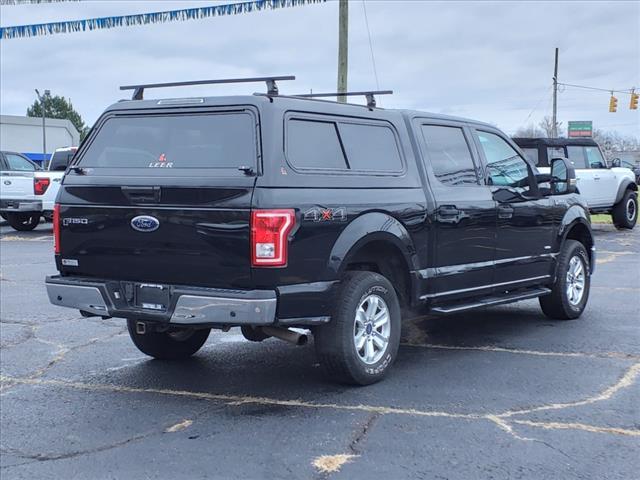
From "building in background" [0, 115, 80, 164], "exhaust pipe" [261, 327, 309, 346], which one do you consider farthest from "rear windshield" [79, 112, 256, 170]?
"building in background" [0, 115, 80, 164]

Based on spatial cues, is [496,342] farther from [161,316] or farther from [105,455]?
Result: [105,455]

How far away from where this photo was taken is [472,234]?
655cm

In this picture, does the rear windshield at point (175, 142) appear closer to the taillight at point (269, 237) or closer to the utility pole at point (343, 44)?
the taillight at point (269, 237)

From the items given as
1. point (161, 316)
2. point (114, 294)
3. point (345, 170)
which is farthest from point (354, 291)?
point (114, 294)

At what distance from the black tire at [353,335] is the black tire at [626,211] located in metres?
14.0

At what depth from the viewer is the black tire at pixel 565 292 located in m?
7.82

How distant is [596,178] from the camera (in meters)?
17.1

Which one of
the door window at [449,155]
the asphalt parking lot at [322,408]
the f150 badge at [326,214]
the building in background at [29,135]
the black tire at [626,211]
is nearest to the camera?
the asphalt parking lot at [322,408]

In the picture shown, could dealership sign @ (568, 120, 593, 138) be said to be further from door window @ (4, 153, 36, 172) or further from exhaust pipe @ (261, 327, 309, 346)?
exhaust pipe @ (261, 327, 309, 346)

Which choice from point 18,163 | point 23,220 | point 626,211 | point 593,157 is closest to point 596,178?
point 593,157

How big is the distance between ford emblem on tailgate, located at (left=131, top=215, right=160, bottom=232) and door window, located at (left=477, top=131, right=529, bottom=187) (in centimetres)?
323

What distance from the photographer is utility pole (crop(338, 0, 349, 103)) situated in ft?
65.3

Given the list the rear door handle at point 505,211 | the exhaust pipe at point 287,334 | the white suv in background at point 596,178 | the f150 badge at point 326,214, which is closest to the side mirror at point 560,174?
the rear door handle at point 505,211

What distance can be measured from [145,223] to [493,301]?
10.6ft
